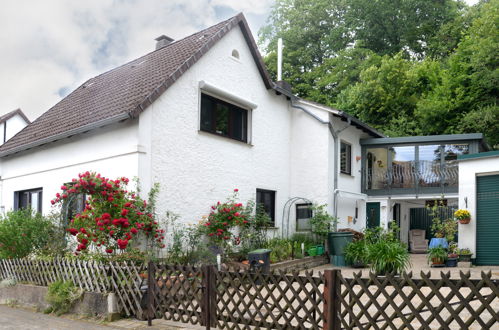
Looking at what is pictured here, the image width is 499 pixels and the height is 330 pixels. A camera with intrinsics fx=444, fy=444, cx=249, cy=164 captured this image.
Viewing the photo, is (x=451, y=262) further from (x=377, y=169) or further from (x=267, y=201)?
(x=377, y=169)

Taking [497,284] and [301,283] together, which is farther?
[301,283]

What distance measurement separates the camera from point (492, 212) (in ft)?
44.6

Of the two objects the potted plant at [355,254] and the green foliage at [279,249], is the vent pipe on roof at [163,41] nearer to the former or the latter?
the green foliage at [279,249]

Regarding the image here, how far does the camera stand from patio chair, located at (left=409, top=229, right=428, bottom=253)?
19.8 m

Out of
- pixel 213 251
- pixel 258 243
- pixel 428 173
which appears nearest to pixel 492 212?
pixel 428 173

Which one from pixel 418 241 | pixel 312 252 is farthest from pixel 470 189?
pixel 418 241

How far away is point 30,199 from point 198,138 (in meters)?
6.18

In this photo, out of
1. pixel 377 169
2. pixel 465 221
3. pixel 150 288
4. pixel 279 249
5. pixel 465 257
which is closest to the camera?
pixel 150 288

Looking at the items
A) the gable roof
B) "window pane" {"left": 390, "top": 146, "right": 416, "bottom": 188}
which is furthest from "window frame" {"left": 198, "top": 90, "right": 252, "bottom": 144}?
the gable roof

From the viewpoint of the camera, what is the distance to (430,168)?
18.4 meters

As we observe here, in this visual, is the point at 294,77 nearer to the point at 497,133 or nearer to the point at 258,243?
the point at 497,133

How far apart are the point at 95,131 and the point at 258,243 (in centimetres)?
559

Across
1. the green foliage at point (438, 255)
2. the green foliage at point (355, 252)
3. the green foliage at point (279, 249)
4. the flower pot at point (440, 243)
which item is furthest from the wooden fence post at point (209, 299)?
the flower pot at point (440, 243)

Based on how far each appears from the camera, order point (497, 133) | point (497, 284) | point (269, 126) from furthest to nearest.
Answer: point (497, 133)
point (269, 126)
point (497, 284)
